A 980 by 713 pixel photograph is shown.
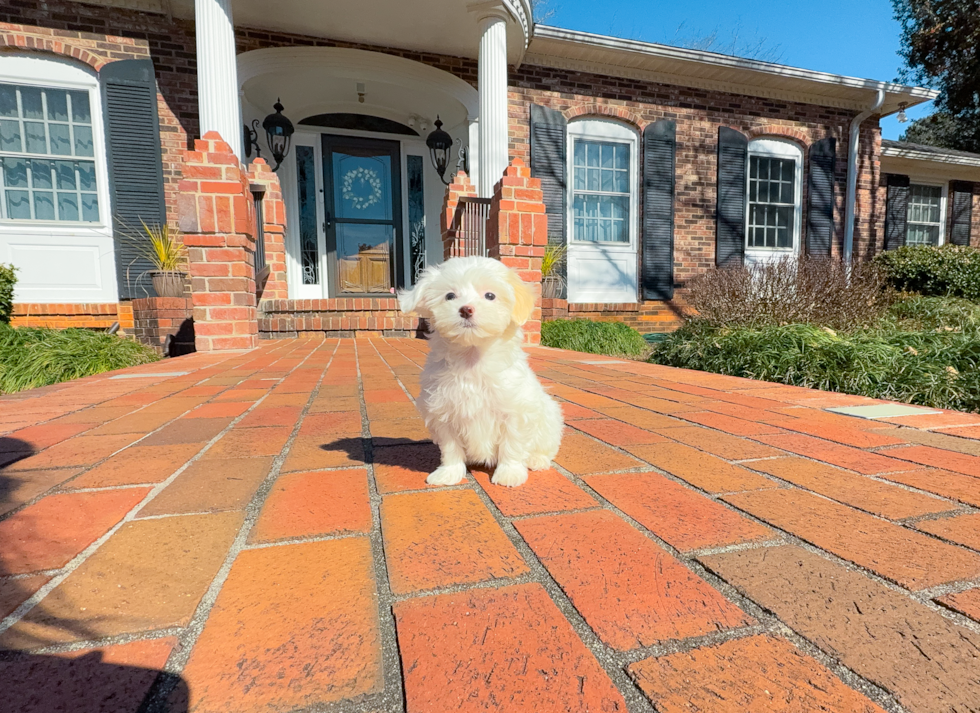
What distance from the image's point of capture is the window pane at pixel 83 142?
7031 mm

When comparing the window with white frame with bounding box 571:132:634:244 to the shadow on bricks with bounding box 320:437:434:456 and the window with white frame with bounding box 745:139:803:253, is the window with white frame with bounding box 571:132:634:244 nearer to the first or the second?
the window with white frame with bounding box 745:139:803:253

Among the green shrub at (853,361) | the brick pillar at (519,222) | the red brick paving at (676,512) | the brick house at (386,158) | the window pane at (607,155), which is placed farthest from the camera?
the window pane at (607,155)

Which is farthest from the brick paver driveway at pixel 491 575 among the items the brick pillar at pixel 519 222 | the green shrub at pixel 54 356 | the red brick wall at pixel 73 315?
the red brick wall at pixel 73 315

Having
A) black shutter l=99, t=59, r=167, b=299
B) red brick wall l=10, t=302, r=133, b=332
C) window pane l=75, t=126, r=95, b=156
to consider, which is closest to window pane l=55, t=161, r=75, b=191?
window pane l=75, t=126, r=95, b=156

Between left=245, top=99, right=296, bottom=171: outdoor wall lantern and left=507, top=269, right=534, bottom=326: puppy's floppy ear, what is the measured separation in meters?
8.03

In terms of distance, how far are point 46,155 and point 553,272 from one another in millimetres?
7689

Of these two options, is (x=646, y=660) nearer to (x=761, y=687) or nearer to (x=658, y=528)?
(x=761, y=687)

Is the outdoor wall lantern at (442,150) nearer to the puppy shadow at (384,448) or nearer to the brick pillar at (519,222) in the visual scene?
the brick pillar at (519,222)

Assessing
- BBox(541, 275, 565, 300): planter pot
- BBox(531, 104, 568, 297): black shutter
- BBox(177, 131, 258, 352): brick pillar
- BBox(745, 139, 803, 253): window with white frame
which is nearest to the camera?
BBox(177, 131, 258, 352): brick pillar

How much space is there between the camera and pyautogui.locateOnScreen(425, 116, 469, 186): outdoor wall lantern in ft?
28.4

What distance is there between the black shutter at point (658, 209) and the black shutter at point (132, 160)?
26.6ft

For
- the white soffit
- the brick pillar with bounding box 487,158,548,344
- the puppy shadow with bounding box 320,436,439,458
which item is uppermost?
the white soffit

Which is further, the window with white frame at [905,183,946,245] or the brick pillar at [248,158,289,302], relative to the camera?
the window with white frame at [905,183,946,245]

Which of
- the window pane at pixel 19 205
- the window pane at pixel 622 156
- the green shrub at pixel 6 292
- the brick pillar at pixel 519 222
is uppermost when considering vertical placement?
the window pane at pixel 622 156
